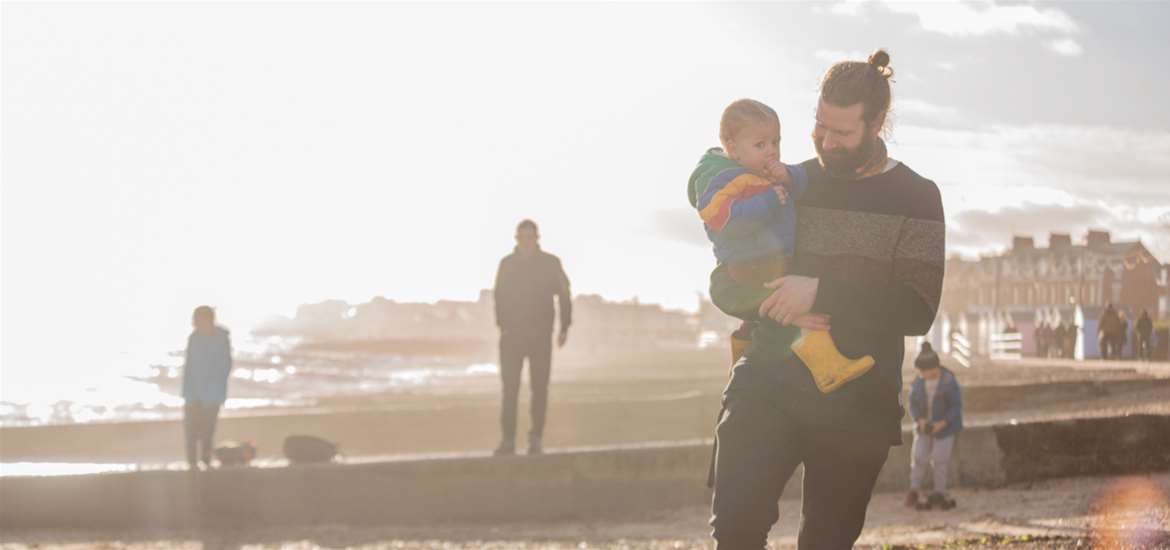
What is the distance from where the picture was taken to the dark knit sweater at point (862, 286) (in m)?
3.55

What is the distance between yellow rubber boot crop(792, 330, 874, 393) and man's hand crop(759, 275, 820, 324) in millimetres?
74

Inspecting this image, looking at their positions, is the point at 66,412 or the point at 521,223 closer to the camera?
the point at 521,223

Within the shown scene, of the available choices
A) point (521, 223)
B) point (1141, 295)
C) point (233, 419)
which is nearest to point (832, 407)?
point (521, 223)

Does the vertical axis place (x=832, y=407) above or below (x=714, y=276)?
below

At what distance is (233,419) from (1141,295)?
3094cm

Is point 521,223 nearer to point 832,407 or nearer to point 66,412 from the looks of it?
point 832,407

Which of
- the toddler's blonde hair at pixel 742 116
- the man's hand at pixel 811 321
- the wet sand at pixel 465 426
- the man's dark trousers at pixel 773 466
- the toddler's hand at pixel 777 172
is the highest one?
the toddler's blonde hair at pixel 742 116

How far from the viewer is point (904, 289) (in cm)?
361

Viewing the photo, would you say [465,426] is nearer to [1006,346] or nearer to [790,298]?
[790,298]

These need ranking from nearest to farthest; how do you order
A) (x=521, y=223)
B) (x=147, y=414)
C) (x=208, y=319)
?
(x=521, y=223) < (x=208, y=319) < (x=147, y=414)

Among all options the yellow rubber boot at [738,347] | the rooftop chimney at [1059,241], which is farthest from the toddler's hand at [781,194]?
the rooftop chimney at [1059,241]

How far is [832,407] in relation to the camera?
11.7 feet

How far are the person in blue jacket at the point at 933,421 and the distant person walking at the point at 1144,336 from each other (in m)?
25.7

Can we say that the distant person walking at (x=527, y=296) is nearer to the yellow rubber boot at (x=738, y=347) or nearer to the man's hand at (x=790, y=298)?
the yellow rubber boot at (x=738, y=347)
